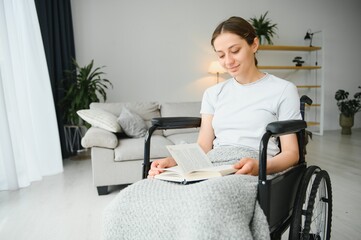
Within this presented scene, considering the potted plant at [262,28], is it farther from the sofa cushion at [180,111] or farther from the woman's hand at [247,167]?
the woman's hand at [247,167]

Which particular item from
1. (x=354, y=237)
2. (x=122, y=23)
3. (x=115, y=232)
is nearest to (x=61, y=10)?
(x=122, y=23)

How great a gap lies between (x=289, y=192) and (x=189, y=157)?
0.35 meters

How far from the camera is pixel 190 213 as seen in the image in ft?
2.05

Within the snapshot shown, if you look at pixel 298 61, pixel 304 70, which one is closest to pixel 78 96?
pixel 298 61

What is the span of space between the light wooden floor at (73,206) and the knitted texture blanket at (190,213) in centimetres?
91

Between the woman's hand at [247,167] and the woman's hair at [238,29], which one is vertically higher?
the woman's hair at [238,29]

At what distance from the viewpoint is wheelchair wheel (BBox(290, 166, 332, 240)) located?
31.5 inches

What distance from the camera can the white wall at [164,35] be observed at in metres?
3.63

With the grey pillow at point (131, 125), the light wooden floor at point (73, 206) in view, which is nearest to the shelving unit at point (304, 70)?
the light wooden floor at point (73, 206)

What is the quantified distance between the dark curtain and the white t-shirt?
8.52 ft

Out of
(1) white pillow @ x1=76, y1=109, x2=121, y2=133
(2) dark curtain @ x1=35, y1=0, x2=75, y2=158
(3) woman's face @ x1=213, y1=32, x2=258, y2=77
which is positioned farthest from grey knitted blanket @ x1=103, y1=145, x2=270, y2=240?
(2) dark curtain @ x1=35, y1=0, x2=75, y2=158

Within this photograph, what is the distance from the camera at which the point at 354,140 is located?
3.95 meters

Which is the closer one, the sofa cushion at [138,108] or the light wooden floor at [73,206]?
the light wooden floor at [73,206]

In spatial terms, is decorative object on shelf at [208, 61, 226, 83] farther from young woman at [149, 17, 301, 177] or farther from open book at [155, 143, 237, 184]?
open book at [155, 143, 237, 184]
